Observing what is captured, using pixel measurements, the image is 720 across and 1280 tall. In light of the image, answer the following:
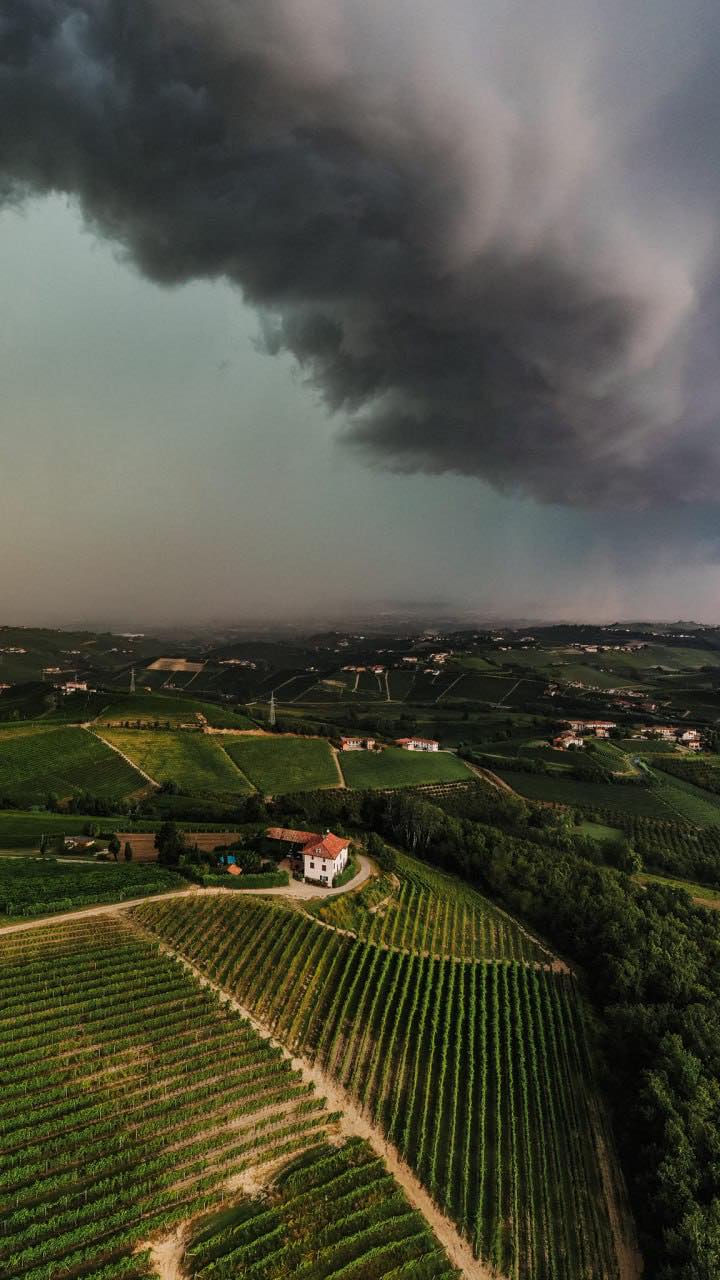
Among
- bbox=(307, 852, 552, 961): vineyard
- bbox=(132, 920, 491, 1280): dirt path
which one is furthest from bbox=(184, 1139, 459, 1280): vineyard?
bbox=(307, 852, 552, 961): vineyard

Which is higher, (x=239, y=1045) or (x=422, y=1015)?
(x=239, y=1045)

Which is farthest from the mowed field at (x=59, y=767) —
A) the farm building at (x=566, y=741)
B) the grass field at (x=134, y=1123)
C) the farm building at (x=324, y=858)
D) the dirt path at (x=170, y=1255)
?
the farm building at (x=566, y=741)

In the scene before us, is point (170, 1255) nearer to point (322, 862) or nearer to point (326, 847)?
point (322, 862)

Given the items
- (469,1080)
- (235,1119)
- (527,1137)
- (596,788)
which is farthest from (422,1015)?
(596,788)

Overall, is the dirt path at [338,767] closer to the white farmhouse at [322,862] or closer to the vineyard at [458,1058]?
the white farmhouse at [322,862]

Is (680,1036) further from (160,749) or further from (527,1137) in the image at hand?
(160,749)
